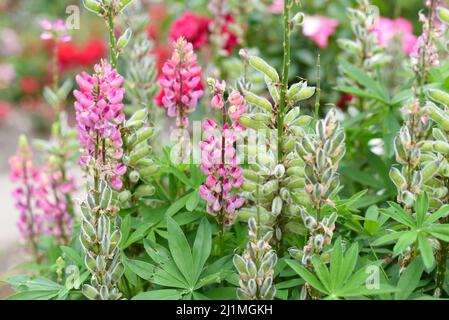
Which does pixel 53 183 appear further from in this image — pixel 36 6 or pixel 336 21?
pixel 36 6

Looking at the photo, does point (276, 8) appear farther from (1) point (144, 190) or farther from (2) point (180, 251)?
(2) point (180, 251)

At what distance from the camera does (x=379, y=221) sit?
6.47ft

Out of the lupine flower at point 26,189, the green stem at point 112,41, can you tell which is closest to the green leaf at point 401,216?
the green stem at point 112,41

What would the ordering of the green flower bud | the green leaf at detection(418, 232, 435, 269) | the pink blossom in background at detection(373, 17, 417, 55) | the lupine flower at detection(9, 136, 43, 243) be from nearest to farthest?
the green leaf at detection(418, 232, 435, 269), the green flower bud, the lupine flower at detection(9, 136, 43, 243), the pink blossom in background at detection(373, 17, 417, 55)

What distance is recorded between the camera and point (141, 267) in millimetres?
1867

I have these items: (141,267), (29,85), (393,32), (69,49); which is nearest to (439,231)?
(141,267)

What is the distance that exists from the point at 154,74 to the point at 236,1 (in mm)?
1124

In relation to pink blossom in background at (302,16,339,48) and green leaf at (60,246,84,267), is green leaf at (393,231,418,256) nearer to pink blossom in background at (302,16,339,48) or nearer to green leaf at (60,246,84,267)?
green leaf at (60,246,84,267)

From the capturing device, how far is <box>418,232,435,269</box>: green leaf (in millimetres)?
1609

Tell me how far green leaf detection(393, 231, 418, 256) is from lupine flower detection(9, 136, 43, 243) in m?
1.73

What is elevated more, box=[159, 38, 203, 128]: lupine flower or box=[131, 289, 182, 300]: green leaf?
box=[159, 38, 203, 128]: lupine flower

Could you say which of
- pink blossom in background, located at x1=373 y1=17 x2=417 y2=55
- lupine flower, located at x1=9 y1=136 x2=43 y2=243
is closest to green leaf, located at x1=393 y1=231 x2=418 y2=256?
lupine flower, located at x1=9 y1=136 x2=43 y2=243

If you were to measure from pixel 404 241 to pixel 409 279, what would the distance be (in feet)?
0.41
